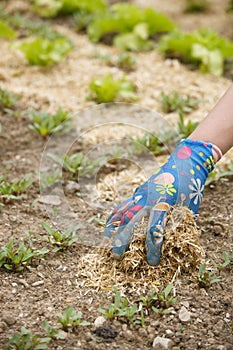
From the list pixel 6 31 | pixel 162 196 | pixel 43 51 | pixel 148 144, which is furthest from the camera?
pixel 6 31

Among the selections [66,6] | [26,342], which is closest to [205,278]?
[26,342]

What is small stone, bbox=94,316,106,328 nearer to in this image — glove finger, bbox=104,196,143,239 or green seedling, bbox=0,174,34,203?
glove finger, bbox=104,196,143,239

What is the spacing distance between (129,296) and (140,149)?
1.08 m

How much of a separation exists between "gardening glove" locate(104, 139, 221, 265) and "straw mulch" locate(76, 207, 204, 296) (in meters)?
0.03

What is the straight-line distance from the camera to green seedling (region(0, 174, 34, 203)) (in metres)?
2.43

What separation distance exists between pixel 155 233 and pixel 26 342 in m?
0.60

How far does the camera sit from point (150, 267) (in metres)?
2.00

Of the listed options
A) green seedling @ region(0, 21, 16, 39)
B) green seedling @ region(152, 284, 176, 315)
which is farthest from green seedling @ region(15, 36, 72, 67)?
green seedling @ region(152, 284, 176, 315)

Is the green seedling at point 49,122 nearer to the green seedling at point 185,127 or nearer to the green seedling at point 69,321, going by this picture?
the green seedling at point 185,127

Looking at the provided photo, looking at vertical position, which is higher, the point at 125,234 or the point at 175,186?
the point at 175,186

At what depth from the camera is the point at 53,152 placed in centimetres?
291

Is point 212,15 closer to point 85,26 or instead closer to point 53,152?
point 85,26

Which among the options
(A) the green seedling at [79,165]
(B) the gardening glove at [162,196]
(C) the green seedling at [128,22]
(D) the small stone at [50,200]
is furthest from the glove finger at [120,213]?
(C) the green seedling at [128,22]

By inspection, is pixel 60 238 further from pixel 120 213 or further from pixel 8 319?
pixel 8 319
